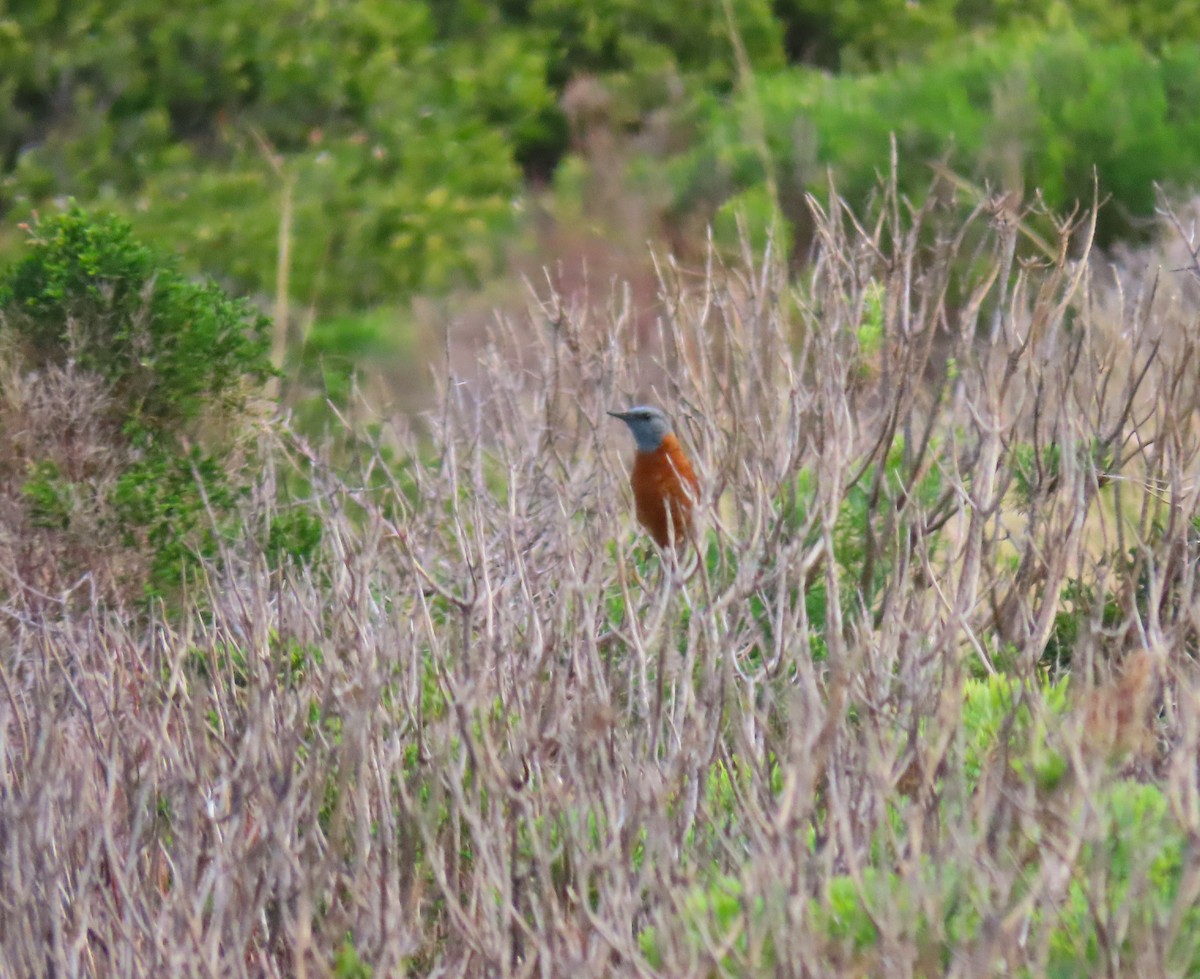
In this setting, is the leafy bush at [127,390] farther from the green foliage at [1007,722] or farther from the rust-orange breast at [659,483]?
the green foliage at [1007,722]

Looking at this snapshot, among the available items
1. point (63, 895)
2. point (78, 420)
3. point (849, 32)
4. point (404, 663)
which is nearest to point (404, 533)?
point (404, 663)

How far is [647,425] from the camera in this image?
5715 millimetres

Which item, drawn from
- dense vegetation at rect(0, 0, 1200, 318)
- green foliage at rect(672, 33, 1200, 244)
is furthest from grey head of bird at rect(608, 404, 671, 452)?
green foliage at rect(672, 33, 1200, 244)

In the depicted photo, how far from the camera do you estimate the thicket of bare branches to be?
2.67m

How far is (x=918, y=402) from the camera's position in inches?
229

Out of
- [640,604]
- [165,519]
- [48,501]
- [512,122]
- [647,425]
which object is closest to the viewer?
[640,604]

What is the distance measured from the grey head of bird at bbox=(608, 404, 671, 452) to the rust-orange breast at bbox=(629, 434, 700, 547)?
30mm

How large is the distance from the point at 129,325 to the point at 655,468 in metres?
2.35

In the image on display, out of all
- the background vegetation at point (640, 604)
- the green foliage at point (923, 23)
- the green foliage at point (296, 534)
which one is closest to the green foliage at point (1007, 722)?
the background vegetation at point (640, 604)

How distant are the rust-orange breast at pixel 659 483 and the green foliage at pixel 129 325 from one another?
73.6 inches

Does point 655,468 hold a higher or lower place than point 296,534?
higher

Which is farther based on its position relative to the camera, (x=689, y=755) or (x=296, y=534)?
(x=296, y=534)

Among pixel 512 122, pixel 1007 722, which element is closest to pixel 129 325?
pixel 1007 722

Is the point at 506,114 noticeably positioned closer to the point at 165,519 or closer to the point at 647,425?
the point at 165,519
